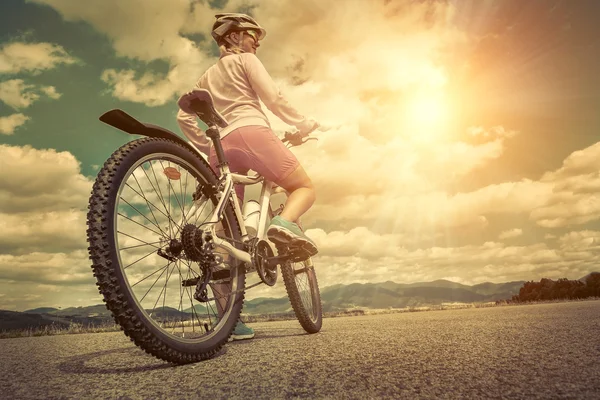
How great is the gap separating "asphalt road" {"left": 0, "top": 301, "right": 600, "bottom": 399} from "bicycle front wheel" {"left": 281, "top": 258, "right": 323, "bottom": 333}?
43.5 inches

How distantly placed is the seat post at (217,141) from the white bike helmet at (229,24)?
1.26 m

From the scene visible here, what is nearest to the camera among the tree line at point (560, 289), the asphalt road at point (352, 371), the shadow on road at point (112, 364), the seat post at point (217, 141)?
the asphalt road at point (352, 371)

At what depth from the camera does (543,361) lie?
2039mm

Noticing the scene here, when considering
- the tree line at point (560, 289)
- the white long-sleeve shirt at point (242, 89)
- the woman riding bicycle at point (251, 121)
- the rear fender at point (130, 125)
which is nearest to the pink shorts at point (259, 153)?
the woman riding bicycle at point (251, 121)

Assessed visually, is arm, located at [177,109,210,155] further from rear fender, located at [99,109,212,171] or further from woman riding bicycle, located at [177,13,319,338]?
rear fender, located at [99,109,212,171]

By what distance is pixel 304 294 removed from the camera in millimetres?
4895

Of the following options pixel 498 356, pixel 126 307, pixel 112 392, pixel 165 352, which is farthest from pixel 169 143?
pixel 498 356

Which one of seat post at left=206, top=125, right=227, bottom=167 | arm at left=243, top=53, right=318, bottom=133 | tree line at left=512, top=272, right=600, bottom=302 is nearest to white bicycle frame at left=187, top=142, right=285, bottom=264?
seat post at left=206, top=125, right=227, bottom=167

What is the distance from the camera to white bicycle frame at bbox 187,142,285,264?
3.10m

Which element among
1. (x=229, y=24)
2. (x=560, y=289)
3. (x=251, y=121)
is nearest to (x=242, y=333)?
(x=251, y=121)

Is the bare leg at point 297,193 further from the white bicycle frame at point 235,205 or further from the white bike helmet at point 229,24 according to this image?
the white bike helmet at point 229,24

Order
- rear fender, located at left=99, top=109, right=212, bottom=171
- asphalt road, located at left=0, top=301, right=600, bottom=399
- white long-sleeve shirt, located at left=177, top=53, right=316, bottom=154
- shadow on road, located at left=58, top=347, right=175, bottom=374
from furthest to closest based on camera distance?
white long-sleeve shirt, located at left=177, top=53, right=316, bottom=154, rear fender, located at left=99, top=109, right=212, bottom=171, shadow on road, located at left=58, top=347, right=175, bottom=374, asphalt road, located at left=0, top=301, right=600, bottom=399

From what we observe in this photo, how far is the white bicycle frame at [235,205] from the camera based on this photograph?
3.10 metres

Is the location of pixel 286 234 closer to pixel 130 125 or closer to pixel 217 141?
pixel 217 141
